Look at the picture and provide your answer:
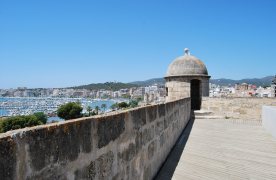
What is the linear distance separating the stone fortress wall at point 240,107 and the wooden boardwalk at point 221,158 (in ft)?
21.0

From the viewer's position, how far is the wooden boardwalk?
4883mm

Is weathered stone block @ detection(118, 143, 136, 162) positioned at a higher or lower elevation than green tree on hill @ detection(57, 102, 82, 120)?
higher

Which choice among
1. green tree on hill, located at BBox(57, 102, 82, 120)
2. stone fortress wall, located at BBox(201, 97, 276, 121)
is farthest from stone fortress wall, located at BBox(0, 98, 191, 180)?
green tree on hill, located at BBox(57, 102, 82, 120)

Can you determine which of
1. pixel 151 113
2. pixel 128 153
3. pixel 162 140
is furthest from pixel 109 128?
pixel 162 140

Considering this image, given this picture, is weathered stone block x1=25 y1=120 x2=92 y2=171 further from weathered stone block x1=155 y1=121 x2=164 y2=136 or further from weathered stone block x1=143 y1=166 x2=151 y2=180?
weathered stone block x1=155 y1=121 x2=164 y2=136

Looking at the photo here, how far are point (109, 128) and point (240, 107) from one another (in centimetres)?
1365

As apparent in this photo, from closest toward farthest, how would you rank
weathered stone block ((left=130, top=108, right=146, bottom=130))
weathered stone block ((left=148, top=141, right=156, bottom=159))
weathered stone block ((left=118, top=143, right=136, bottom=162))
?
weathered stone block ((left=118, top=143, right=136, bottom=162)) < weathered stone block ((left=130, top=108, right=146, bottom=130)) < weathered stone block ((left=148, top=141, right=156, bottom=159))

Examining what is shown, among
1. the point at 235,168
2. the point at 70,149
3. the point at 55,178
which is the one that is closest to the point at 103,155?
the point at 70,149

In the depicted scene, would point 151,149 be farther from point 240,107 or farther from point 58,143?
point 240,107

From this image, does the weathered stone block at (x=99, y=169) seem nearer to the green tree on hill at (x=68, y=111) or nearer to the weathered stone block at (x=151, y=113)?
the weathered stone block at (x=151, y=113)

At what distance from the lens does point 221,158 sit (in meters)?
6.01

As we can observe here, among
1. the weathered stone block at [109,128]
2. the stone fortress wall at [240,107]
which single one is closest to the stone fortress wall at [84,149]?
the weathered stone block at [109,128]

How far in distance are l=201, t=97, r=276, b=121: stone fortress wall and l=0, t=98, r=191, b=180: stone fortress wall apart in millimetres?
11739

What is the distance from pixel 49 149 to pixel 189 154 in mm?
4970
